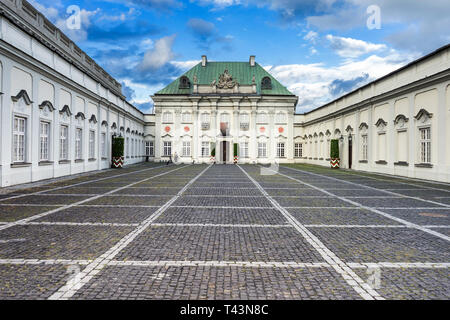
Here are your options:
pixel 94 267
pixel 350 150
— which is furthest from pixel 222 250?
pixel 350 150

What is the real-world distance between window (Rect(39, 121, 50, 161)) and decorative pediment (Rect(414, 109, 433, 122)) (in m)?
20.5

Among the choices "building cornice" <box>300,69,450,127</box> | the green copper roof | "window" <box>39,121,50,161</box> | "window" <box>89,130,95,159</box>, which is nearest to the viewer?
"window" <box>39,121,50,161</box>

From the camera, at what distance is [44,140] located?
17.2m

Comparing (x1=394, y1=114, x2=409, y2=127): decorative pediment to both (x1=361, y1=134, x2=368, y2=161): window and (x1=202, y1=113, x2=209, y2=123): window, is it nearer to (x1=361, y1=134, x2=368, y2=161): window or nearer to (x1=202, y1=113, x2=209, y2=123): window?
(x1=361, y1=134, x2=368, y2=161): window

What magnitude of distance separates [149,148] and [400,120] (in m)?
32.7

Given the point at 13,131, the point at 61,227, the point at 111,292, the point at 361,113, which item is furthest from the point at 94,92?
the point at 111,292

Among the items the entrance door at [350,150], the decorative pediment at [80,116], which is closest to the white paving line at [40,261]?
the decorative pediment at [80,116]

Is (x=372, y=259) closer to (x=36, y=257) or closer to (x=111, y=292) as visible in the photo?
(x=111, y=292)

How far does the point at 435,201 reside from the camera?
1089 cm

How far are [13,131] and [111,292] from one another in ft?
43.8

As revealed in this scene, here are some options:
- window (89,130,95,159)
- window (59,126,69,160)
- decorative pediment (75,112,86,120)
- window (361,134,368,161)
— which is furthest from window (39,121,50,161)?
window (361,134,368,161)

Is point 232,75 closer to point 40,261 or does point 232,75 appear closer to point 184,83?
point 184,83

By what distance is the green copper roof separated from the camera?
46281 millimetres

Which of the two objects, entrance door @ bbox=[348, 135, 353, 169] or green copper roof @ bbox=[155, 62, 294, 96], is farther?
green copper roof @ bbox=[155, 62, 294, 96]
